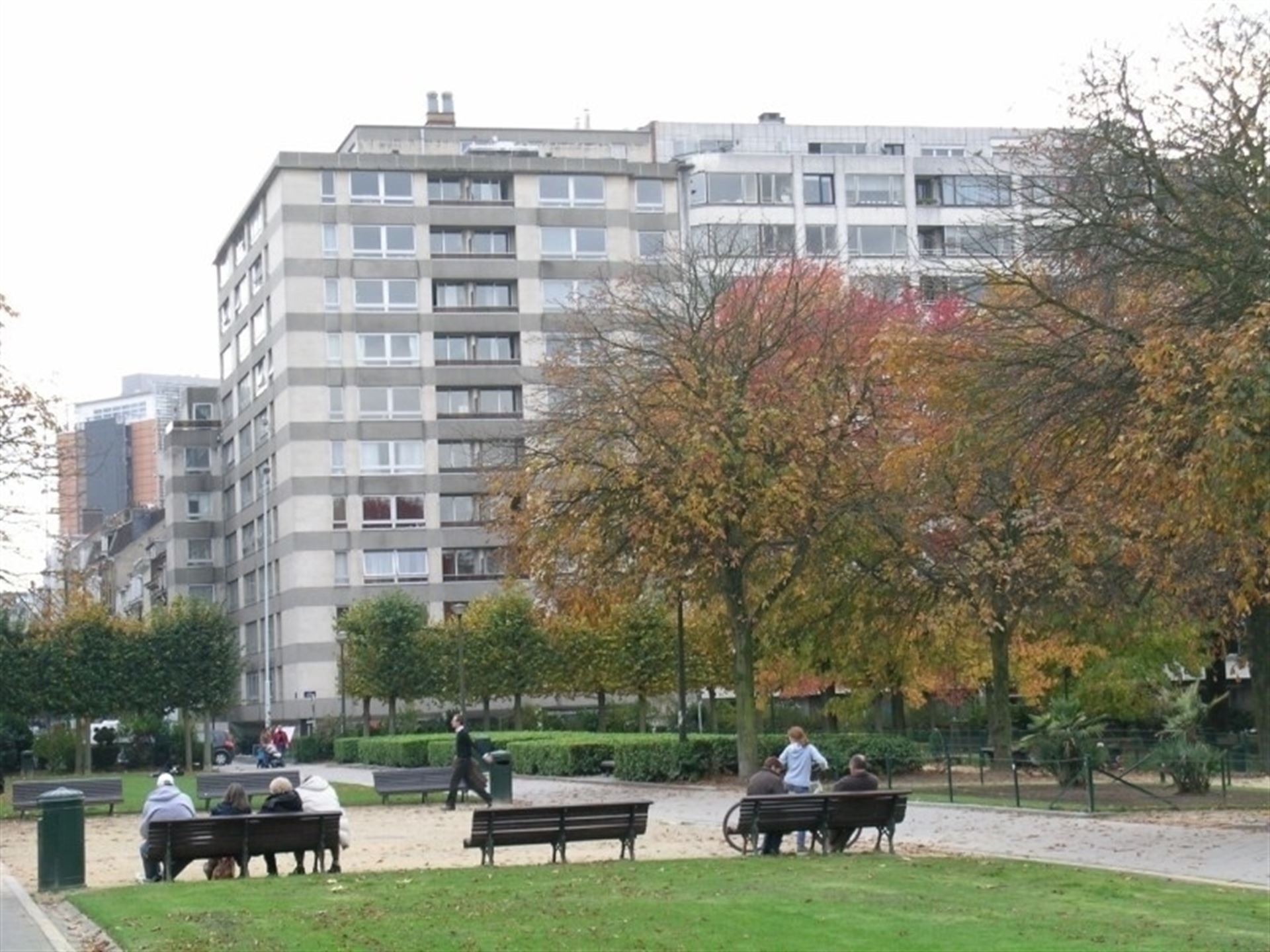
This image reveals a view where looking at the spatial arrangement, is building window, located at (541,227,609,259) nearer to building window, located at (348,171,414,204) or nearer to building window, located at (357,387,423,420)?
building window, located at (348,171,414,204)

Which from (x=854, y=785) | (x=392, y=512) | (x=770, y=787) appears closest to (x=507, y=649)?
(x=392, y=512)

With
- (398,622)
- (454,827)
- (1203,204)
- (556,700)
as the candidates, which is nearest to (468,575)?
(556,700)

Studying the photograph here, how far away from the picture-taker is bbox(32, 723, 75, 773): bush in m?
69.0

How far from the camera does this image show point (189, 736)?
6919cm

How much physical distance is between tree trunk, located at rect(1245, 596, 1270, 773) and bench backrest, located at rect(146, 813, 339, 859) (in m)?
22.7

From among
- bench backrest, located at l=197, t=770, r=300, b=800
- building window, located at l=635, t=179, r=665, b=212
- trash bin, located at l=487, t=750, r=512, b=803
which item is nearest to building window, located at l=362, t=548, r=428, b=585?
building window, located at l=635, t=179, r=665, b=212

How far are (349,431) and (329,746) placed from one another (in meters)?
18.5

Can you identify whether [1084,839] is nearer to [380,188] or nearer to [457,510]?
[457,510]

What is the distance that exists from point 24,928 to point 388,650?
57.3 m

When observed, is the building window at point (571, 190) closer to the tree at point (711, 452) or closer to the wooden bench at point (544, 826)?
the tree at point (711, 452)

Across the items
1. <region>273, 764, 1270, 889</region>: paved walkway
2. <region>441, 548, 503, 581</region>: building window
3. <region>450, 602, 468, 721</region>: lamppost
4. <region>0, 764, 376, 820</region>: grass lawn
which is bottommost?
<region>273, 764, 1270, 889</region>: paved walkway

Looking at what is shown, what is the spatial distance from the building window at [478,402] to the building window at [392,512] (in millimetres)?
4313

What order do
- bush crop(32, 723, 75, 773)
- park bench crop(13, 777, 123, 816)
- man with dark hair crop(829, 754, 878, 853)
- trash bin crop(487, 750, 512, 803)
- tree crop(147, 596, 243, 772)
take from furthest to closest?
A: tree crop(147, 596, 243, 772) < bush crop(32, 723, 75, 773) < park bench crop(13, 777, 123, 816) < trash bin crop(487, 750, 512, 803) < man with dark hair crop(829, 754, 878, 853)

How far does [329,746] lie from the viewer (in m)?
74.8
